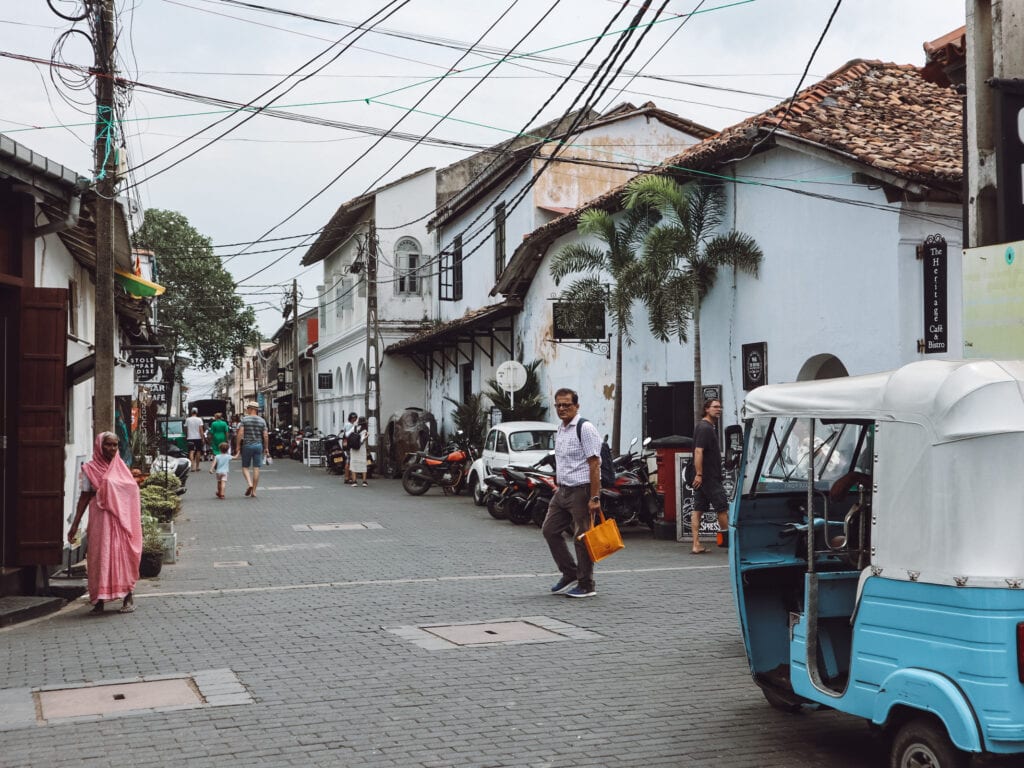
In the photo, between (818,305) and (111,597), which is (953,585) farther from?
(818,305)

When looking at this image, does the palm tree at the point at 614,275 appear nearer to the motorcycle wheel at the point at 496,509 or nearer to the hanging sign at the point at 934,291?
the motorcycle wheel at the point at 496,509

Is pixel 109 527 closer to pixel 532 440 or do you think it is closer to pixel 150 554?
pixel 150 554

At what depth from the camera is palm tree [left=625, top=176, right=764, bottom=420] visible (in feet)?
59.9

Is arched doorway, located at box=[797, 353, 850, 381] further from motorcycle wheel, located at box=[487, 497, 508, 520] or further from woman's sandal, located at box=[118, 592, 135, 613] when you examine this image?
woman's sandal, located at box=[118, 592, 135, 613]

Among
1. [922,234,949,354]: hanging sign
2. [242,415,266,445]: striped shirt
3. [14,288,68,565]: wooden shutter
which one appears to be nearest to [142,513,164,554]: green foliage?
[14,288,68,565]: wooden shutter

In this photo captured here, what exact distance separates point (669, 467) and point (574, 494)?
593 cm

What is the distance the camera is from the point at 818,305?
53.8ft

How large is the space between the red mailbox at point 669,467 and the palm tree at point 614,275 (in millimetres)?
3496

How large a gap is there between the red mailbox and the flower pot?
7.17m

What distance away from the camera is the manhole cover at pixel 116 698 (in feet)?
22.1

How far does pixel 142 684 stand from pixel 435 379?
32343 mm

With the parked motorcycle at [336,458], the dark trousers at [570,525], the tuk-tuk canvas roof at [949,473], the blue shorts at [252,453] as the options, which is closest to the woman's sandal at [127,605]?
the dark trousers at [570,525]

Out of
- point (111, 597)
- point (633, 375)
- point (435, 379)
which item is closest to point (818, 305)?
point (633, 375)

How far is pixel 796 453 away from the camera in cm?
655
